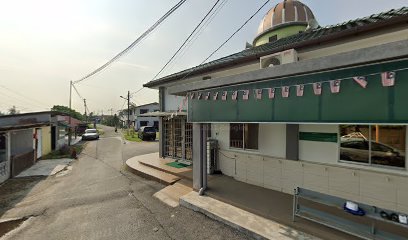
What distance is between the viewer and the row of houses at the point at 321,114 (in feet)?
12.1

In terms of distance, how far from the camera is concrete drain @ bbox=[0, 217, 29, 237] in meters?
5.49

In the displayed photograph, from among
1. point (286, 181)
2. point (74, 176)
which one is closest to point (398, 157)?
point (286, 181)

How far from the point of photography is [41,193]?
8.20m

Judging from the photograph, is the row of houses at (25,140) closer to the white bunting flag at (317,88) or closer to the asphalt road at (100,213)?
the asphalt road at (100,213)

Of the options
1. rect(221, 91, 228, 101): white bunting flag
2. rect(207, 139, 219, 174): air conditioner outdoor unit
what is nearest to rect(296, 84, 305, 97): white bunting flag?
rect(221, 91, 228, 101): white bunting flag

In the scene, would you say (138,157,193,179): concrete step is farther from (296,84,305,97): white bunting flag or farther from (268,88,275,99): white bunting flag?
(296,84,305,97): white bunting flag

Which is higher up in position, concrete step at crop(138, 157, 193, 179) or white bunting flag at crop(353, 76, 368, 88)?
white bunting flag at crop(353, 76, 368, 88)

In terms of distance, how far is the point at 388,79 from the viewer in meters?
3.50

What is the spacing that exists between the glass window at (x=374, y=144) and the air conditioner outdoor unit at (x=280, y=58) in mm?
2394

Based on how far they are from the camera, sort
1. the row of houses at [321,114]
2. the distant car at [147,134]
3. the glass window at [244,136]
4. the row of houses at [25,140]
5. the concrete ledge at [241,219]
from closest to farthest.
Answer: the row of houses at [321,114] → the concrete ledge at [241,219] → the glass window at [244,136] → the row of houses at [25,140] → the distant car at [147,134]

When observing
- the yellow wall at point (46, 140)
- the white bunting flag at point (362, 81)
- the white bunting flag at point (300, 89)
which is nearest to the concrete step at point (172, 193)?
the white bunting flag at point (300, 89)

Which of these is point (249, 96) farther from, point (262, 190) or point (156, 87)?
point (156, 87)

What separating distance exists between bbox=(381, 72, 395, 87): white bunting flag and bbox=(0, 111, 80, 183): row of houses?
43.9 feet

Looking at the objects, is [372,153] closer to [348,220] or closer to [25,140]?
[348,220]
